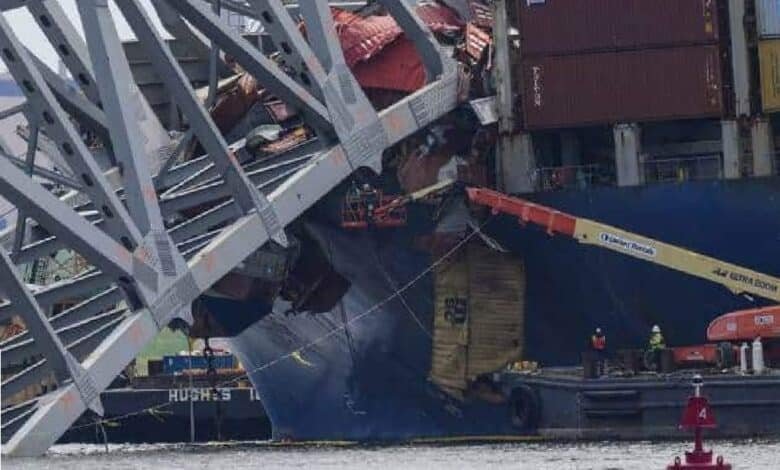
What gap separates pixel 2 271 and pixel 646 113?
18505 millimetres

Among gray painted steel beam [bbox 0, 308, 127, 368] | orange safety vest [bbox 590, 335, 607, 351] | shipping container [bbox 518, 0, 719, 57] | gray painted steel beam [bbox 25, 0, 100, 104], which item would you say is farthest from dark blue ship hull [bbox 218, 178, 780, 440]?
gray painted steel beam [bbox 25, 0, 100, 104]

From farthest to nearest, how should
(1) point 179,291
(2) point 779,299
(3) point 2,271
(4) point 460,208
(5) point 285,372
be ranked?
(5) point 285,372 → (4) point 460,208 → (2) point 779,299 → (1) point 179,291 → (3) point 2,271

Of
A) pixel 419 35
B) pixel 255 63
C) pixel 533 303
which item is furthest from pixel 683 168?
pixel 255 63

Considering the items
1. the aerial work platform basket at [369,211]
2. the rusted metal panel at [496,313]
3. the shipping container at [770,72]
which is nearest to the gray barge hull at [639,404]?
the rusted metal panel at [496,313]

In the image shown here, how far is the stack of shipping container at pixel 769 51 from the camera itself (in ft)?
206

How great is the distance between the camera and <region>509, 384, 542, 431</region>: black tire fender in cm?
6300

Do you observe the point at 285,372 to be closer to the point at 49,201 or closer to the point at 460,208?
the point at 460,208

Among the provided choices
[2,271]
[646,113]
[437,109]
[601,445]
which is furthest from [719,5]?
[2,271]

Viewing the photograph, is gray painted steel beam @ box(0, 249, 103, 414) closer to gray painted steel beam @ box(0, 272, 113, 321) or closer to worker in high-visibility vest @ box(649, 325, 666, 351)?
gray painted steel beam @ box(0, 272, 113, 321)

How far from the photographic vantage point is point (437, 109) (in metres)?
65.4

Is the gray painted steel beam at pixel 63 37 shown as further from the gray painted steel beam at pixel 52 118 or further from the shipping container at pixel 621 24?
the shipping container at pixel 621 24

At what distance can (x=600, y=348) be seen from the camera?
206 ft

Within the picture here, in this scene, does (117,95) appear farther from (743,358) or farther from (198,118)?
(743,358)

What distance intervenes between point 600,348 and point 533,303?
10.7ft
